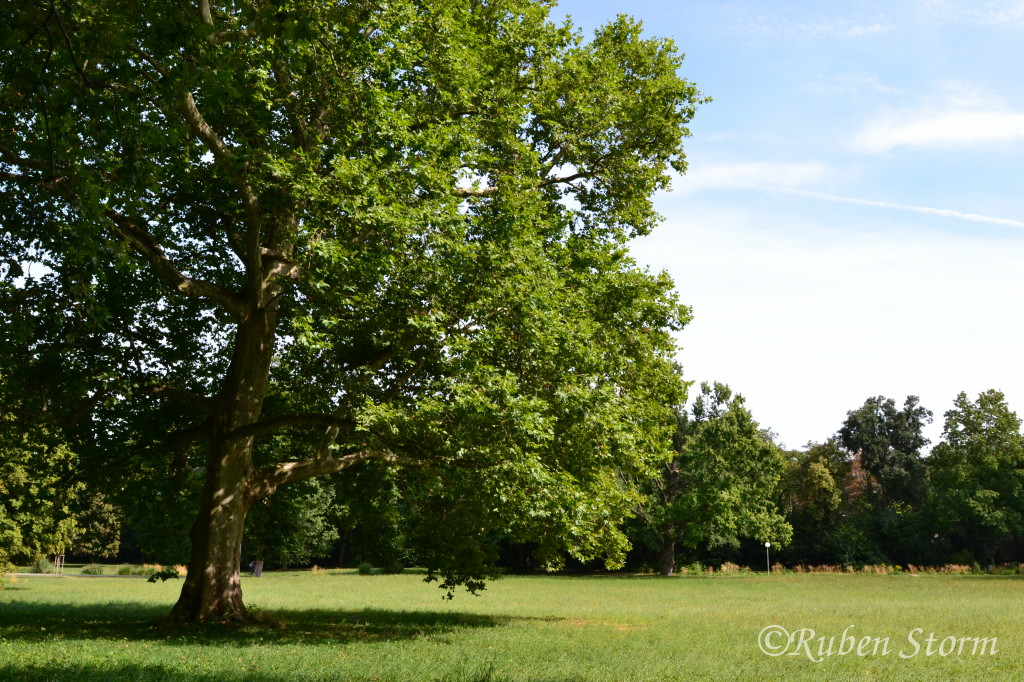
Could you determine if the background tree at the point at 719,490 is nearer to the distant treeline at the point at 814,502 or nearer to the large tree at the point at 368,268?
the distant treeline at the point at 814,502

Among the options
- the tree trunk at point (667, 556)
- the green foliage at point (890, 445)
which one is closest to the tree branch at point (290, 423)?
the tree trunk at point (667, 556)

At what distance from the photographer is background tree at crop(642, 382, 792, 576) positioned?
5219 cm

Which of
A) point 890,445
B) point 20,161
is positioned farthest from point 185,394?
point 890,445

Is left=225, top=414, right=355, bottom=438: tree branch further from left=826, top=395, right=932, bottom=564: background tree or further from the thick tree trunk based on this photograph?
left=826, top=395, right=932, bottom=564: background tree

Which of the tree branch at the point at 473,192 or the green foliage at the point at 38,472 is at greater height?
the tree branch at the point at 473,192

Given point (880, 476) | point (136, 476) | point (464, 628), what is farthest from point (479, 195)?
point (880, 476)

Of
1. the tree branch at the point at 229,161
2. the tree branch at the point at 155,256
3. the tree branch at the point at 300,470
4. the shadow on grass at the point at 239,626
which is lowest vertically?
the shadow on grass at the point at 239,626

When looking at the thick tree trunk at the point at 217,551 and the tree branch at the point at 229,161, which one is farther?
the thick tree trunk at the point at 217,551

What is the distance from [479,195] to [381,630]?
1108 centimetres

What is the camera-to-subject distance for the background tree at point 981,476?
198ft

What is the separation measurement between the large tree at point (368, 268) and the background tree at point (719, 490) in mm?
30277

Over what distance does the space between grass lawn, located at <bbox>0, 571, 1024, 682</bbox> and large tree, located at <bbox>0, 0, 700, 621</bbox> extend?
92.1 inches

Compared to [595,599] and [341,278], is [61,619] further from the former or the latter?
[595,599]

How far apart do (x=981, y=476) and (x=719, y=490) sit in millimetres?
25667
